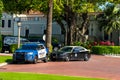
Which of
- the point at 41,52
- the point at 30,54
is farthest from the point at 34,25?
the point at 30,54

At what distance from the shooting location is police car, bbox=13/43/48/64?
33312 millimetres

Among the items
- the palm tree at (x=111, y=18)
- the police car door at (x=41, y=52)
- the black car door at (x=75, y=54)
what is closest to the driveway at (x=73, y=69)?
the police car door at (x=41, y=52)

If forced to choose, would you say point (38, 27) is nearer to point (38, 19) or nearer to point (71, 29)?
Answer: point (38, 19)

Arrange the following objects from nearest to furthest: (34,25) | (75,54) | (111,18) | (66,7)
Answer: (75,54) < (66,7) < (111,18) < (34,25)

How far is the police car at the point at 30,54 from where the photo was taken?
109 ft

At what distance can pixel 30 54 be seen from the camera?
33.3 metres

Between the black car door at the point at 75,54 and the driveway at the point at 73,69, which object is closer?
the driveway at the point at 73,69

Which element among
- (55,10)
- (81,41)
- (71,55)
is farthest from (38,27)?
(71,55)

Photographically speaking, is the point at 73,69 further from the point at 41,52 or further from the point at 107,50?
the point at 107,50

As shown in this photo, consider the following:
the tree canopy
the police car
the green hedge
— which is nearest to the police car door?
the police car

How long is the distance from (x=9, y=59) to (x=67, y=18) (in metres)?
22.3

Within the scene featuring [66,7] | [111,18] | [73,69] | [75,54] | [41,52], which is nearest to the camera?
A: [73,69]

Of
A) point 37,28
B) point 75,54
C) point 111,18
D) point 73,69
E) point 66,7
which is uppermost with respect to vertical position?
point 66,7

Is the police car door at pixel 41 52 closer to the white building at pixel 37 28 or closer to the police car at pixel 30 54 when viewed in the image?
the police car at pixel 30 54
